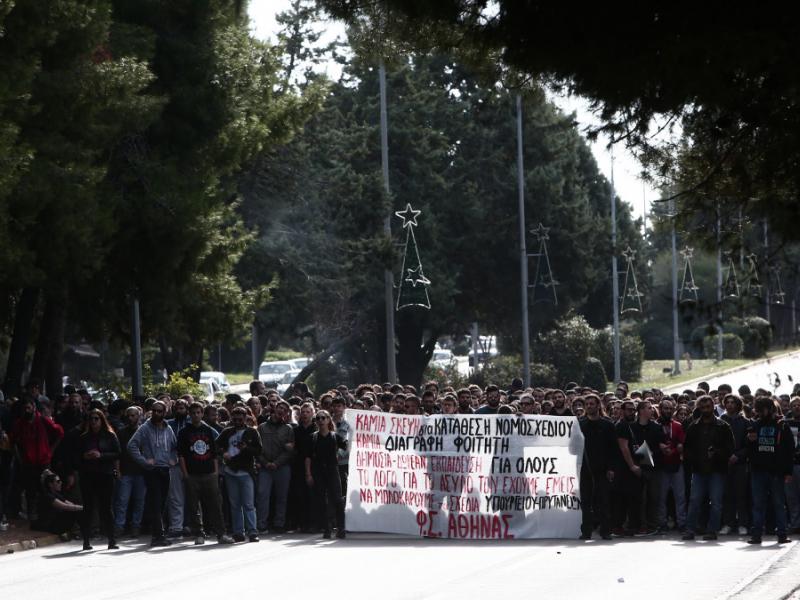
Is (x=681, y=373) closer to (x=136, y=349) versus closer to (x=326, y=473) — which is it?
(x=136, y=349)

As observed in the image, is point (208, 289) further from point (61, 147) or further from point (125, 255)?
point (61, 147)

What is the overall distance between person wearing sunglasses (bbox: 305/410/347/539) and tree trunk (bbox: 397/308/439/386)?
106 ft

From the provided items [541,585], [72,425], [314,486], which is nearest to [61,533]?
[72,425]

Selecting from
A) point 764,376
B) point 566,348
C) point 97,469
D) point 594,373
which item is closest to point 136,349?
point 97,469

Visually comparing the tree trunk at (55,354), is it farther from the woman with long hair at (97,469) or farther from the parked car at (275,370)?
the parked car at (275,370)

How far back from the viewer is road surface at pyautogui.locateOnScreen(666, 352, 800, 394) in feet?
196

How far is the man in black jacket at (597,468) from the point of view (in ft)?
65.1

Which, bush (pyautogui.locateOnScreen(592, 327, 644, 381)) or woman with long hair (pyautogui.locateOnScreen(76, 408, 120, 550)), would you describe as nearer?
woman with long hair (pyautogui.locateOnScreen(76, 408, 120, 550))

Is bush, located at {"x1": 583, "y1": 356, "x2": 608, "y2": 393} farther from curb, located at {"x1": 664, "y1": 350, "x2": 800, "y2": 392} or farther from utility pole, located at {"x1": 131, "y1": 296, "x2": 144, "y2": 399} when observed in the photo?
utility pole, located at {"x1": 131, "y1": 296, "x2": 144, "y2": 399}

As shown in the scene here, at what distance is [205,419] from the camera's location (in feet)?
68.8

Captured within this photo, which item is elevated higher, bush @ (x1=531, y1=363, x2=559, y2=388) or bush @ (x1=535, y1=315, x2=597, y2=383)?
bush @ (x1=535, y1=315, x2=597, y2=383)

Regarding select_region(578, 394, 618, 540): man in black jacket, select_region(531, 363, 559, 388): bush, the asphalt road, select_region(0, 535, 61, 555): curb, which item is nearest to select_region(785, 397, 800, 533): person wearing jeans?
the asphalt road

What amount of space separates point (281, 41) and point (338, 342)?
1668cm

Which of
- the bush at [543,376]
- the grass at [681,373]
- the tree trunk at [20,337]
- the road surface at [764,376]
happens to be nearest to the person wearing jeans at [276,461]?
the tree trunk at [20,337]
